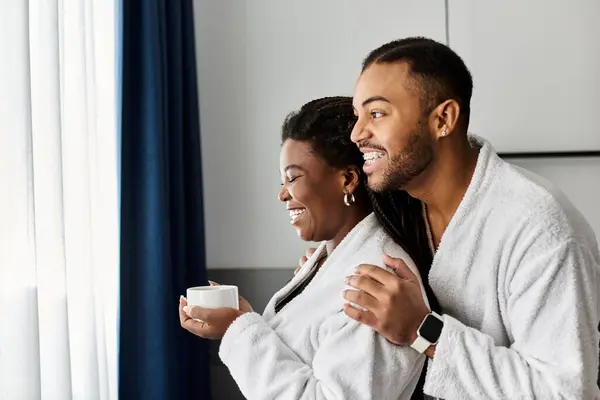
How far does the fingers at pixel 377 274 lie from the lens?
101 centimetres

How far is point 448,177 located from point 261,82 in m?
1.66

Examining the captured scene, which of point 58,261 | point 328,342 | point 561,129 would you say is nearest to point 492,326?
point 328,342

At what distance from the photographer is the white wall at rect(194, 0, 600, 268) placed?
2.64 m

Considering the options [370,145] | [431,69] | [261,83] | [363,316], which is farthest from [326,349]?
[261,83]

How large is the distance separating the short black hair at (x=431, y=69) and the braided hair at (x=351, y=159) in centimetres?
15

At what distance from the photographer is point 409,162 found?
109cm

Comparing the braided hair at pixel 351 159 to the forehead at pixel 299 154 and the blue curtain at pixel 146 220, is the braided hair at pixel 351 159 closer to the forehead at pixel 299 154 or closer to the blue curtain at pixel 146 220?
the forehead at pixel 299 154

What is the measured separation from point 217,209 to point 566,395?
1915mm

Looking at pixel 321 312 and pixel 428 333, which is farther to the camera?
pixel 321 312

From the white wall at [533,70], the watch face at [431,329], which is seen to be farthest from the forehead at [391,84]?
the white wall at [533,70]

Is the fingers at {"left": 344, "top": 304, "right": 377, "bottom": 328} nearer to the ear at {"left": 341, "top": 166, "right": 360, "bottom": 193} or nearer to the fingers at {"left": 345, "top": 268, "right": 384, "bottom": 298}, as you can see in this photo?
the fingers at {"left": 345, "top": 268, "right": 384, "bottom": 298}

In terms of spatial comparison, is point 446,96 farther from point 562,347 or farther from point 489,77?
point 489,77

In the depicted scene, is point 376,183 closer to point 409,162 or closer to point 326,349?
point 409,162

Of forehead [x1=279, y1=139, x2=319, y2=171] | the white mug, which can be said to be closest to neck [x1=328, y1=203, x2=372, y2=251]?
forehead [x1=279, y1=139, x2=319, y2=171]
